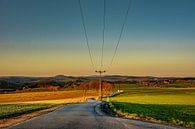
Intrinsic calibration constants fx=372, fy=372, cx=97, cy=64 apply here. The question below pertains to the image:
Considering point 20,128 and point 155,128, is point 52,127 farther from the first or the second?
point 155,128

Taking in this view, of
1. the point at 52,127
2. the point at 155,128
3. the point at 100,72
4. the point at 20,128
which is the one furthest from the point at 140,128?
the point at 100,72

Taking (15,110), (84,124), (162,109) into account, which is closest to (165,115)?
(84,124)

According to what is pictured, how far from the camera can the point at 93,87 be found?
623ft

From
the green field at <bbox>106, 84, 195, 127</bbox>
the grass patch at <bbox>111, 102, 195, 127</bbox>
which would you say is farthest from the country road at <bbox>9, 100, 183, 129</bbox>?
the green field at <bbox>106, 84, 195, 127</bbox>

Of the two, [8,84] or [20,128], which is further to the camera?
[8,84]

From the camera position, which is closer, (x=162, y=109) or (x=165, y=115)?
(x=165, y=115)

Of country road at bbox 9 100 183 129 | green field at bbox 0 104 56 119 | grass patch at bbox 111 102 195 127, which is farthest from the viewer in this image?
green field at bbox 0 104 56 119

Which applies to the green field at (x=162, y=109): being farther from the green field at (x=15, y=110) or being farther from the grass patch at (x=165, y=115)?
the green field at (x=15, y=110)

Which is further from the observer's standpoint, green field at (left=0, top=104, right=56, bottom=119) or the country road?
green field at (left=0, top=104, right=56, bottom=119)

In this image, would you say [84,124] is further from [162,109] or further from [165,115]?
[162,109]

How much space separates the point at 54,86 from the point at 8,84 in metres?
23.9

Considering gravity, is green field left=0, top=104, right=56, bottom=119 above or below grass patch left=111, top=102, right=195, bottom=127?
below

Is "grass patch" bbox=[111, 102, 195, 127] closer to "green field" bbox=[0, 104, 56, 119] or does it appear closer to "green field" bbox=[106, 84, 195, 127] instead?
"green field" bbox=[106, 84, 195, 127]

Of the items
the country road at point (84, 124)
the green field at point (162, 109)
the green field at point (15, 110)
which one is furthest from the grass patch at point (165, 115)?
the green field at point (15, 110)
